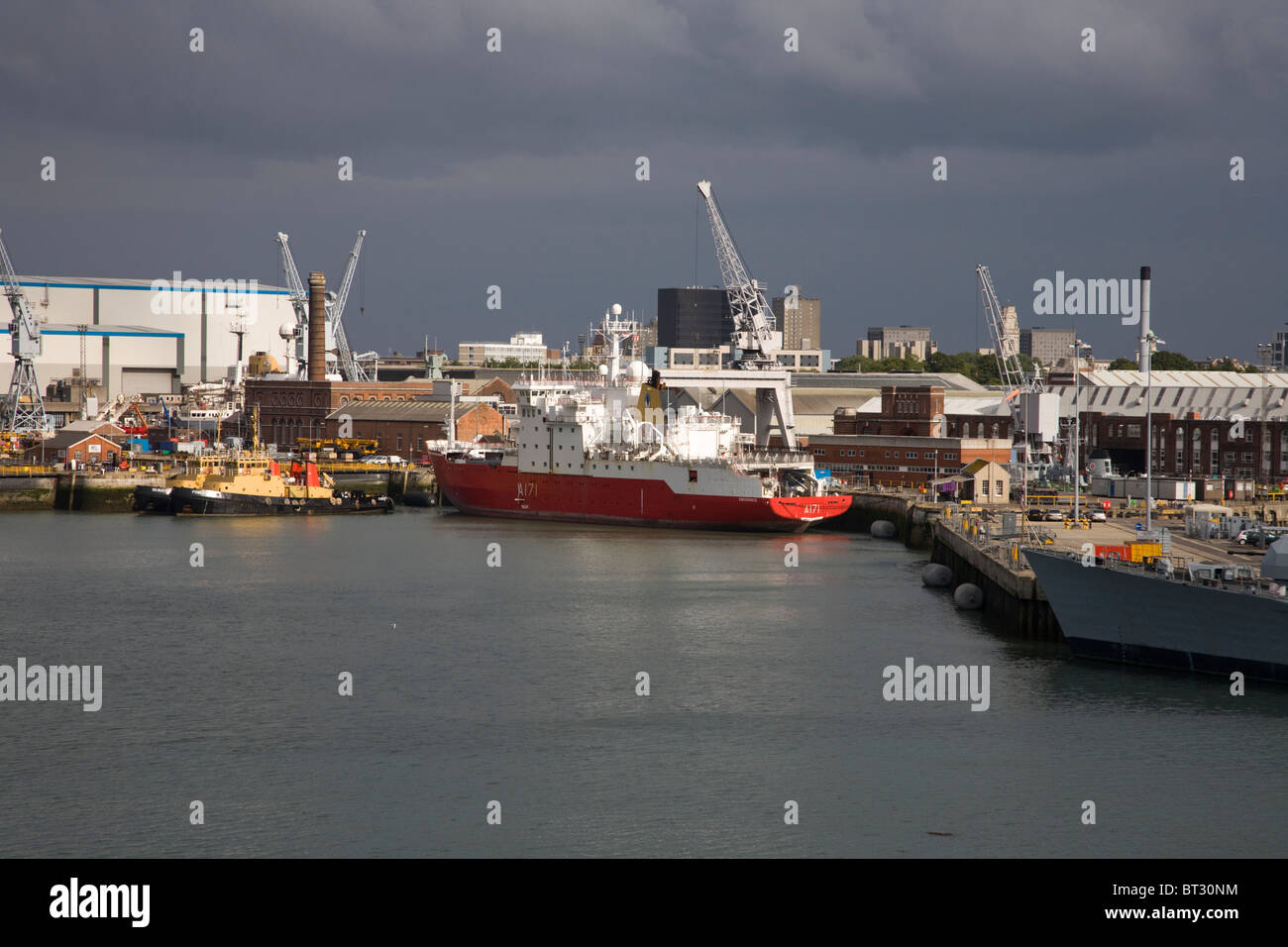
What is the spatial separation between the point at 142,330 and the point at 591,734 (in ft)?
286

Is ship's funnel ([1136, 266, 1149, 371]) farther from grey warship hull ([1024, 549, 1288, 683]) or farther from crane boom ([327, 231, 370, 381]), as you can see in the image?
crane boom ([327, 231, 370, 381])

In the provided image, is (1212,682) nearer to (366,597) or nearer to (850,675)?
(850,675)

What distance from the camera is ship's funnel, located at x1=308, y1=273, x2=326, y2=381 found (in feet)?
267

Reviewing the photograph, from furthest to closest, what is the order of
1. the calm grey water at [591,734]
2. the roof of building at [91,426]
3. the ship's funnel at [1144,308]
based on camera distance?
the roof of building at [91,426] < the ship's funnel at [1144,308] < the calm grey water at [591,734]

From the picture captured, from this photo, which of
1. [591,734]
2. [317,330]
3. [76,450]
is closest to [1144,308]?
[591,734]

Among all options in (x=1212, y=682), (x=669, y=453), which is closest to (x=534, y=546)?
(x=669, y=453)

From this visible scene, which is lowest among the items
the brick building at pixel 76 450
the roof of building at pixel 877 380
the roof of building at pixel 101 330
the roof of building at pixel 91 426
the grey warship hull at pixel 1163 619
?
the grey warship hull at pixel 1163 619

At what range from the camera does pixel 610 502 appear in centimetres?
5159

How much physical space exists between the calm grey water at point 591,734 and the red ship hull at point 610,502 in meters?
14.5

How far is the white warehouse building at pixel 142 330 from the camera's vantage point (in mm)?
95812

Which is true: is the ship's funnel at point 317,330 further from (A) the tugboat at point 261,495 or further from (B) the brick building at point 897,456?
(B) the brick building at point 897,456

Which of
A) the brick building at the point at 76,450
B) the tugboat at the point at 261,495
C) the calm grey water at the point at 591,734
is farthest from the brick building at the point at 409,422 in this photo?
the calm grey water at the point at 591,734

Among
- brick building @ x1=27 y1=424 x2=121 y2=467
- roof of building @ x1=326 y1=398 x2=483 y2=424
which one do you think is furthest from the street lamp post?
brick building @ x1=27 y1=424 x2=121 y2=467

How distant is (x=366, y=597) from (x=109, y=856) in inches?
667
